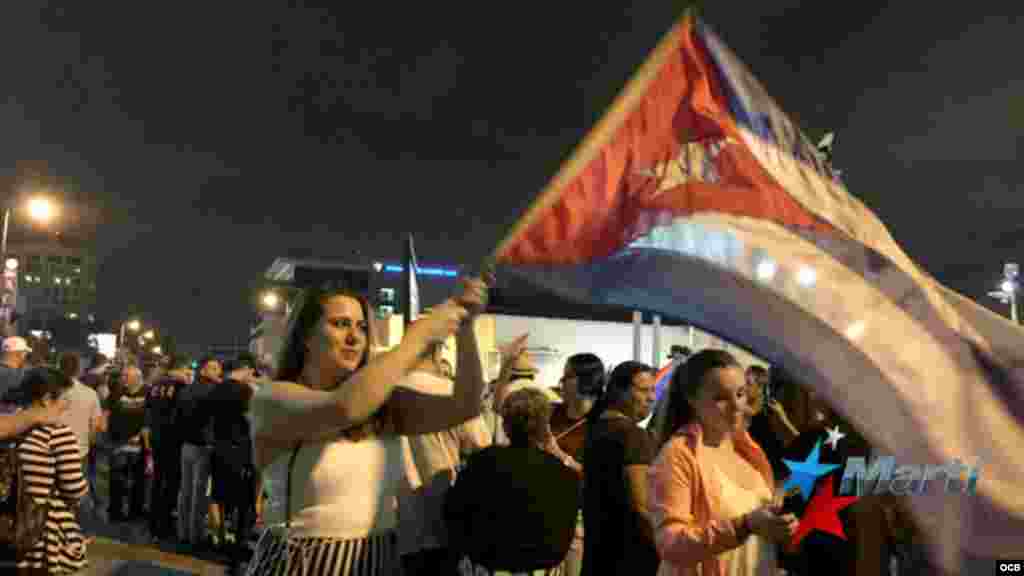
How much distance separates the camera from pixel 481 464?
3.88 meters

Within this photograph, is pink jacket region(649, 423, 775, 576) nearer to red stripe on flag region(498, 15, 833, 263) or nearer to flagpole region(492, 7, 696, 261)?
red stripe on flag region(498, 15, 833, 263)

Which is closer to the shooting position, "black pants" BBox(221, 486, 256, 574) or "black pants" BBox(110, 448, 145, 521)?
"black pants" BBox(221, 486, 256, 574)

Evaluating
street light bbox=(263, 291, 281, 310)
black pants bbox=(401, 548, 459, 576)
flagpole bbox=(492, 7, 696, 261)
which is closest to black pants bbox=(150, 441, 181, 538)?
black pants bbox=(401, 548, 459, 576)

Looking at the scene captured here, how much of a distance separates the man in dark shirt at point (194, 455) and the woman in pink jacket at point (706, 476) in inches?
272

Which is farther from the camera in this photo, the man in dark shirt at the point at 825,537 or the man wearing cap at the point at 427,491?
the man in dark shirt at the point at 825,537

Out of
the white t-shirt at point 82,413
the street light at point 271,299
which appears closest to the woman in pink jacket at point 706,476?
the white t-shirt at point 82,413

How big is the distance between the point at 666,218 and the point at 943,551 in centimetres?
147

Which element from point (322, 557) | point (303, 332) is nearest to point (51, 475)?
point (303, 332)

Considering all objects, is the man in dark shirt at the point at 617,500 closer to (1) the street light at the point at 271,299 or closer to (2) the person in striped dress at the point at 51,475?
(2) the person in striped dress at the point at 51,475

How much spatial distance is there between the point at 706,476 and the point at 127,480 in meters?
10.4

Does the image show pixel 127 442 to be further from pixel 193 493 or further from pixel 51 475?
pixel 51 475

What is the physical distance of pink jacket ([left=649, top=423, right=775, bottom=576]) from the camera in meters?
2.74

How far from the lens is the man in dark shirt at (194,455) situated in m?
8.96

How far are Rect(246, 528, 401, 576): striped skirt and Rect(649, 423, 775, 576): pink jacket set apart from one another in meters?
0.96
